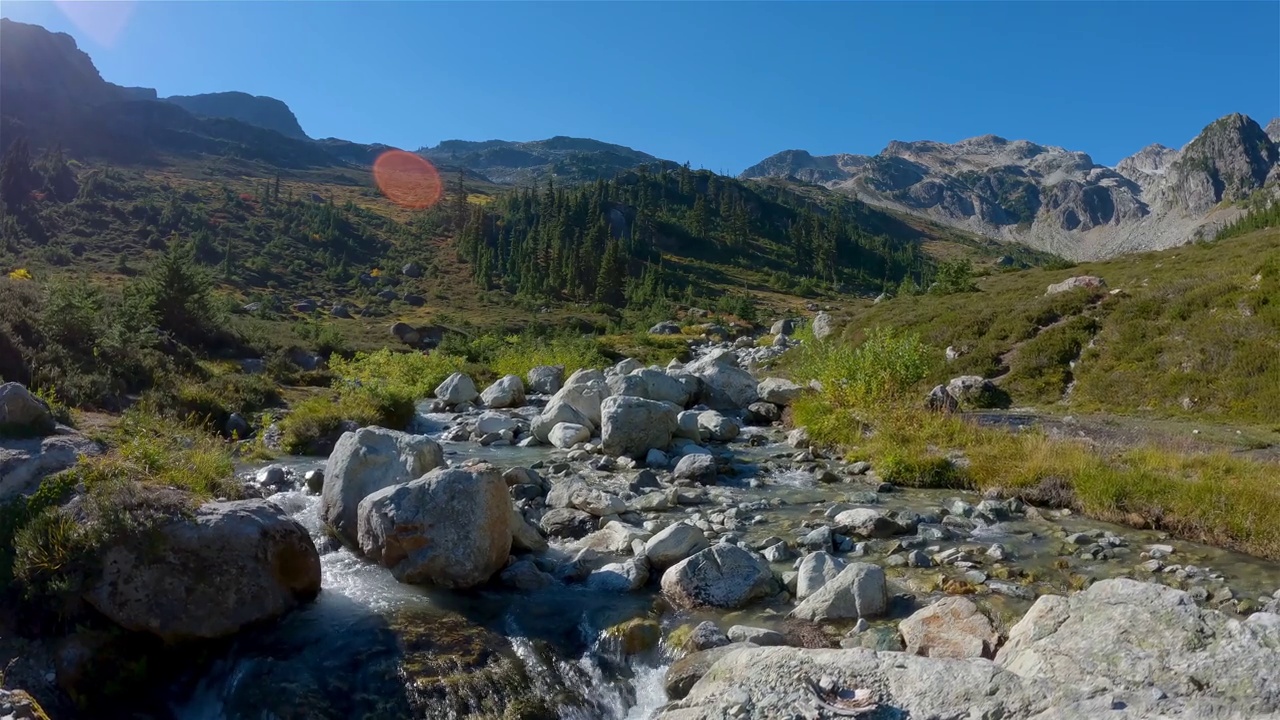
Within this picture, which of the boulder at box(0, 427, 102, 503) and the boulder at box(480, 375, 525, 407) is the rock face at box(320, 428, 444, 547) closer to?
the boulder at box(0, 427, 102, 503)

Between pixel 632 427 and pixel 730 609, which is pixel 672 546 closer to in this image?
pixel 730 609

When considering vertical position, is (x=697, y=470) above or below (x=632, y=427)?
below

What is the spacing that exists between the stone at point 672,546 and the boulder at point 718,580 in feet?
2.01

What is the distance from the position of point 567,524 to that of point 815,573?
462cm

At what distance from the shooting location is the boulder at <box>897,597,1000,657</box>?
7266 millimetres

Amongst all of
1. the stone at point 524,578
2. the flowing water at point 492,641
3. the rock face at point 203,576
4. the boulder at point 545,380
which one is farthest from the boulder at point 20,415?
the boulder at point 545,380

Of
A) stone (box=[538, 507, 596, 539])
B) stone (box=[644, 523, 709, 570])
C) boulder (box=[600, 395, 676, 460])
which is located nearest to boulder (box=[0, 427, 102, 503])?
stone (box=[538, 507, 596, 539])

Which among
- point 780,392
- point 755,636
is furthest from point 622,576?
point 780,392

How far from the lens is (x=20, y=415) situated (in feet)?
35.1

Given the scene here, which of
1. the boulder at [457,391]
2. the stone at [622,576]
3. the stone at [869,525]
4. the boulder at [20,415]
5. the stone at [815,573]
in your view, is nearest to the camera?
the stone at [815,573]

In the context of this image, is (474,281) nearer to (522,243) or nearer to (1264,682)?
(522,243)

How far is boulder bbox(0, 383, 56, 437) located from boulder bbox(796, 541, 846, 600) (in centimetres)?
1074

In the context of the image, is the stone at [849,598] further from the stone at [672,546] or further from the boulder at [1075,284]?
the boulder at [1075,284]

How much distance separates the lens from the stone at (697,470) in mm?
16281
